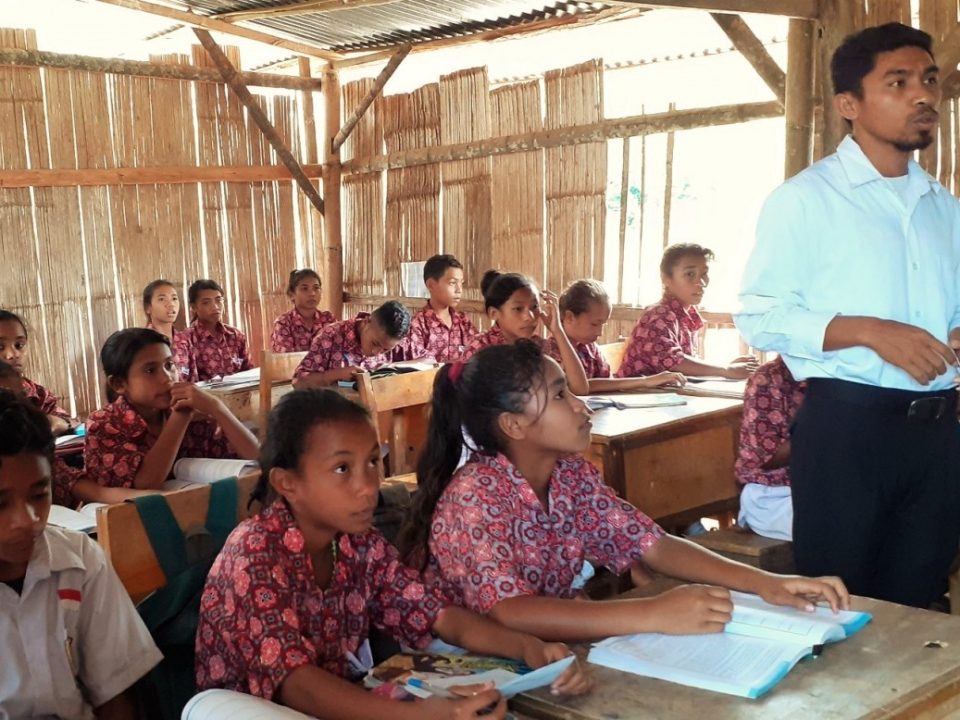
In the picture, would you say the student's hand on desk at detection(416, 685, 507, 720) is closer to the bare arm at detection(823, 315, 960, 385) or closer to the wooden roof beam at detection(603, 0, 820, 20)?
the bare arm at detection(823, 315, 960, 385)

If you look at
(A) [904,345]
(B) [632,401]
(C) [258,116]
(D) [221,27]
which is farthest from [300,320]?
(A) [904,345]

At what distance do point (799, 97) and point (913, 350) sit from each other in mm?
2611

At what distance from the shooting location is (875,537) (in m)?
2.29

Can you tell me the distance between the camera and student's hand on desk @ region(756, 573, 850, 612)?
1.77 meters

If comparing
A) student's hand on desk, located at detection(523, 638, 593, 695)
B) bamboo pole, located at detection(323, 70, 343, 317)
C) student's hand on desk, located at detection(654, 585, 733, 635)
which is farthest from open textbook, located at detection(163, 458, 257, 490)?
bamboo pole, located at detection(323, 70, 343, 317)

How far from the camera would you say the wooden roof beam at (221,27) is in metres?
6.48

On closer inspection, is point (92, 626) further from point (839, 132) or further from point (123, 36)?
point (123, 36)

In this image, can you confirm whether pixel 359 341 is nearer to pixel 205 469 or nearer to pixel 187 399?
pixel 205 469

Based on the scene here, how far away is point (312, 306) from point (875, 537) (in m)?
5.39

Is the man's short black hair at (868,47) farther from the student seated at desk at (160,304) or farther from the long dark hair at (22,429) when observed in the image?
the student seated at desk at (160,304)

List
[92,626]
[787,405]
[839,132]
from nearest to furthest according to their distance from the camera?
[92,626] → [787,405] → [839,132]

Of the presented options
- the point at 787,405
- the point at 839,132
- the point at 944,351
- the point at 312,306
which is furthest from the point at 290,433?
the point at 312,306

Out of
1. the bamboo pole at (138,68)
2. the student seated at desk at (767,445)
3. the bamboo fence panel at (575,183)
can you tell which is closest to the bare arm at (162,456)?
the student seated at desk at (767,445)

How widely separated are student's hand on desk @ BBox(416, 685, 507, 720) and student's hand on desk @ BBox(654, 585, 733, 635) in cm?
35
